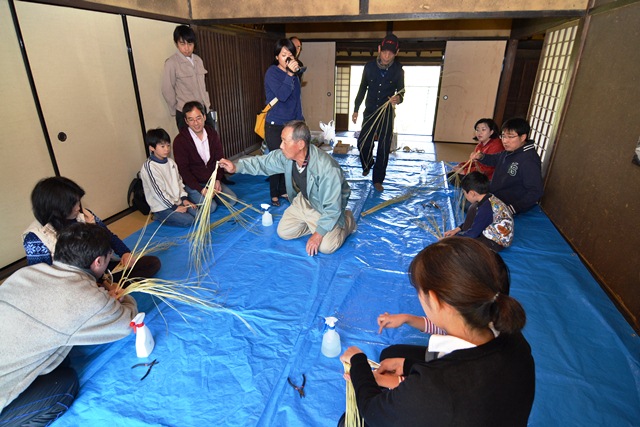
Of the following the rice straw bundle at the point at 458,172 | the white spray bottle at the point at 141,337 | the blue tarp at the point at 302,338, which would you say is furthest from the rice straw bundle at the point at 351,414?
the rice straw bundle at the point at 458,172

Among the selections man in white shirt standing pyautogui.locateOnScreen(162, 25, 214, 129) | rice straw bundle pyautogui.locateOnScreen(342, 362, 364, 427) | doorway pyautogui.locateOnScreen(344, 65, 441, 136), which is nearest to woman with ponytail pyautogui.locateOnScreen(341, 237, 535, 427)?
rice straw bundle pyautogui.locateOnScreen(342, 362, 364, 427)

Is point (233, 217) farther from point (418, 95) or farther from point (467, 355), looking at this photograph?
point (418, 95)

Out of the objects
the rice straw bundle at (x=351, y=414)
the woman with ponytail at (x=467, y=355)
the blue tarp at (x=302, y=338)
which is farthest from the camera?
the blue tarp at (x=302, y=338)

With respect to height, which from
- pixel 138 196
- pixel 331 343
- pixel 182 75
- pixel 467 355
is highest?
pixel 182 75

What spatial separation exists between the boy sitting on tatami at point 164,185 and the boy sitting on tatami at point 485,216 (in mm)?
2425

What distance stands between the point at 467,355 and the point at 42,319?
5.21 feet

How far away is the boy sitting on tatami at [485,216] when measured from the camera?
2.68m

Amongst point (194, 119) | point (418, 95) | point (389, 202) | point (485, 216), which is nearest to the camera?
point (485, 216)

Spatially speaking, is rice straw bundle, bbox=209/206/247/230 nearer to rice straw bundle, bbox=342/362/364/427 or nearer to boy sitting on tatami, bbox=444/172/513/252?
boy sitting on tatami, bbox=444/172/513/252

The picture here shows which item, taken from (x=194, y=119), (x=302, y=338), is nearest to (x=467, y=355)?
(x=302, y=338)

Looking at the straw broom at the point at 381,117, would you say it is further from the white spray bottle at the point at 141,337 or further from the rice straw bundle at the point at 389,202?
the white spray bottle at the point at 141,337

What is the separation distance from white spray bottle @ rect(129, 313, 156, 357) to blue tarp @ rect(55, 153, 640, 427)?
0.19 feet

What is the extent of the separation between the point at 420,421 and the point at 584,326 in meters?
1.81

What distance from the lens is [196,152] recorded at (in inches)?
143
